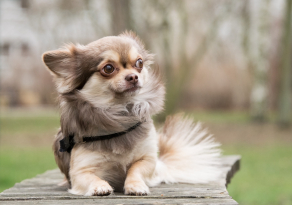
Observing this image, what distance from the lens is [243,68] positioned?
67.2ft

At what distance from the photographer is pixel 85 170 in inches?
110

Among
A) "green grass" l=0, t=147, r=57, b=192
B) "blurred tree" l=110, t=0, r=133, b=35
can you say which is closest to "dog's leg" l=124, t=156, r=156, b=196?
"green grass" l=0, t=147, r=57, b=192

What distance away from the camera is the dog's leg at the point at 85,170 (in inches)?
106

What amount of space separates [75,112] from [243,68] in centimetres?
1842

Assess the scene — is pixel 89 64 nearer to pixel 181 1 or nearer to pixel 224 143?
pixel 224 143

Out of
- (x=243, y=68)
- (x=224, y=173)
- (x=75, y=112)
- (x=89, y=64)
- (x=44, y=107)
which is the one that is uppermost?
(x=89, y=64)

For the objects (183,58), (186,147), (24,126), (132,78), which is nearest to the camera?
(132,78)

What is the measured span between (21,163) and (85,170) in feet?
19.6

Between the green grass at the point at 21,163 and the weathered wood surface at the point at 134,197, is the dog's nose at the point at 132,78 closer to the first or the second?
the weathered wood surface at the point at 134,197

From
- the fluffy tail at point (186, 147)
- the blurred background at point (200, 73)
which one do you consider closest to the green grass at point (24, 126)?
the blurred background at point (200, 73)

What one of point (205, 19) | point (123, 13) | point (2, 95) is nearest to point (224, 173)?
point (123, 13)

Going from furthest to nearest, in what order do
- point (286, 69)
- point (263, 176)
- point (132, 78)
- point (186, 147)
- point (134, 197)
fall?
point (286, 69)
point (263, 176)
point (186, 147)
point (132, 78)
point (134, 197)


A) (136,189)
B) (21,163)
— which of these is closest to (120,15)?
(21,163)

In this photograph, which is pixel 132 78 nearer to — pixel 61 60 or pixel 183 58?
pixel 61 60
